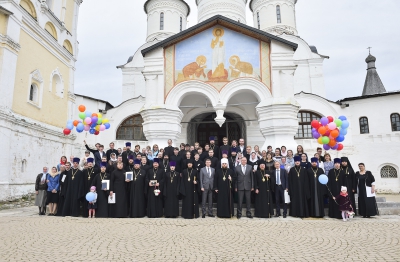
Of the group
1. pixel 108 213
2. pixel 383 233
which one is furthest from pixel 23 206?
pixel 383 233

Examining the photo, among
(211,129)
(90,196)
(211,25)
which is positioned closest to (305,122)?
(211,129)

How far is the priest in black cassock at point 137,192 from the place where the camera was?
7.62 metres

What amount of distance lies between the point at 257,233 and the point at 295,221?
1.76 meters

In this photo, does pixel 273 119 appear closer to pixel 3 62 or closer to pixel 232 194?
pixel 232 194

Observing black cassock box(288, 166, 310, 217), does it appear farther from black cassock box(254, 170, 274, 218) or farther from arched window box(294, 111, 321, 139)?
arched window box(294, 111, 321, 139)

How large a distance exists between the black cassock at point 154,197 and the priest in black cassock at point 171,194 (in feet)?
0.46

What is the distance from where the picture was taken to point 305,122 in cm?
1580

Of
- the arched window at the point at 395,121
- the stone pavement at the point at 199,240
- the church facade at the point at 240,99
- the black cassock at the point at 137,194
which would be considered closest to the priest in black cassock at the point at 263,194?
the stone pavement at the point at 199,240

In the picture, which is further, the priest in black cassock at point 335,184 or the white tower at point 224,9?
the white tower at point 224,9

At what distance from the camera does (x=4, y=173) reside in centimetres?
1121

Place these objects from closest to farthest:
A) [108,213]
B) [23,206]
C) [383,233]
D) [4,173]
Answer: [383,233]
[108,213]
[23,206]
[4,173]

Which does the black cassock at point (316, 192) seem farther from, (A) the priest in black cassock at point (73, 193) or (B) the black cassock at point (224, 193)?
(A) the priest in black cassock at point (73, 193)

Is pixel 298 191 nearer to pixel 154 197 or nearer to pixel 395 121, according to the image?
pixel 154 197

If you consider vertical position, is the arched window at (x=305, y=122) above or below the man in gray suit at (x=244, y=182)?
above
